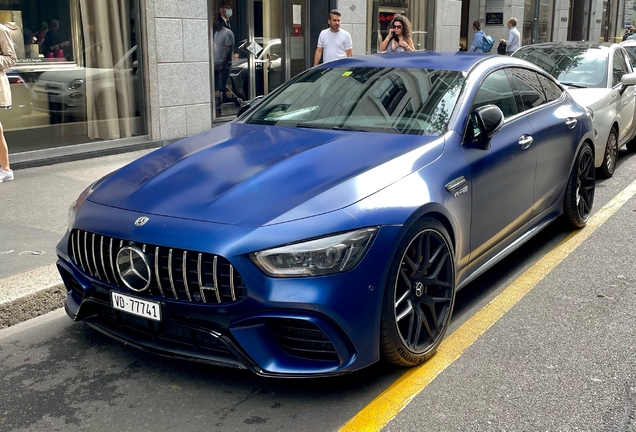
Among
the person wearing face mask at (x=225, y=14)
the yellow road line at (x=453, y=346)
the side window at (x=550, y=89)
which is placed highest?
the person wearing face mask at (x=225, y=14)

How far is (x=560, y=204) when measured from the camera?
5980 millimetres

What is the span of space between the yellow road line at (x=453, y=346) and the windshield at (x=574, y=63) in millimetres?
3056

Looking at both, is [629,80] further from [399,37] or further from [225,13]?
[225,13]

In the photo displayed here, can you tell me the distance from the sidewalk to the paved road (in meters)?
0.14

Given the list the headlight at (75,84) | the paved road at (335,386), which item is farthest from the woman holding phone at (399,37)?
the paved road at (335,386)

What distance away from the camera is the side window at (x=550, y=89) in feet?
19.4

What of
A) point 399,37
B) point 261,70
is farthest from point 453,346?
point 261,70

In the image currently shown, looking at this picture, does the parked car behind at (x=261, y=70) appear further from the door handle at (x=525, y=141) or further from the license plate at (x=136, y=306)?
the license plate at (x=136, y=306)

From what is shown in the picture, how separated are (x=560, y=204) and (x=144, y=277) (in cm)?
377

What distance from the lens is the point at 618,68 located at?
9.40 m

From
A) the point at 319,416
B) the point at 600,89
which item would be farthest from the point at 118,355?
the point at 600,89

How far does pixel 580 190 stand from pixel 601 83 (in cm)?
299

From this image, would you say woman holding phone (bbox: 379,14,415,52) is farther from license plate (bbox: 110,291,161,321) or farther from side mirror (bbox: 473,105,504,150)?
license plate (bbox: 110,291,161,321)

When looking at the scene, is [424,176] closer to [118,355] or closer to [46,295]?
[118,355]
